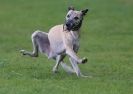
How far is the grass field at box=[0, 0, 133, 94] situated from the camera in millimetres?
13367

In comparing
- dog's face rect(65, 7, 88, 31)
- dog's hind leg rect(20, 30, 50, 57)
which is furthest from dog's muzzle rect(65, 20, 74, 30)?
dog's hind leg rect(20, 30, 50, 57)

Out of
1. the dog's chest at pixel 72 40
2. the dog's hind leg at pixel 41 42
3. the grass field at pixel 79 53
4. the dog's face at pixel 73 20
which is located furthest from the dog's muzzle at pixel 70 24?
the dog's hind leg at pixel 41 42

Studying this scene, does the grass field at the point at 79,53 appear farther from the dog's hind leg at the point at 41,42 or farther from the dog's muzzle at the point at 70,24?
the dog's muzzle at the point at 70,24

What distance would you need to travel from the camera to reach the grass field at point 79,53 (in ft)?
43.9

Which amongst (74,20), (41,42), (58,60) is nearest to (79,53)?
(41,42)

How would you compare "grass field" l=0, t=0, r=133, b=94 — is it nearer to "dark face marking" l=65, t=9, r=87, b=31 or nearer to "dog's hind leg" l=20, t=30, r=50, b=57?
"dog's hind leg" l=20, t=30, r=50, b=57

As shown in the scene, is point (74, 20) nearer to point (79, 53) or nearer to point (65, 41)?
point (65, 41)

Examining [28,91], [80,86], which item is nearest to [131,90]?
[80,86]

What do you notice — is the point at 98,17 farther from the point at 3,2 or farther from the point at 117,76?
the point at 117,76

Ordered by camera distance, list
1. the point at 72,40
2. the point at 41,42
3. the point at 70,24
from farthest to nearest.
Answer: the point at 41,42, the point at 72,40, the point at 70,24

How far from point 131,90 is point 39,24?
56.1ft

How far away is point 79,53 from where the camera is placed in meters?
21.2

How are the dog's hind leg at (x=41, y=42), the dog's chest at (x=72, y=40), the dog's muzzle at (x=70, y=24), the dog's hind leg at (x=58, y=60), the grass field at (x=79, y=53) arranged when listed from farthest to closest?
the dog's hind leg at (x=41, y=42), the dog's hind leg at (x=58, y=60), the dog's chest at (x=72, y=40), the dog's muzzle at (x=70, y=24), the grass field at (x=79, y=53)

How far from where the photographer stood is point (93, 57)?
1997 centimetres
